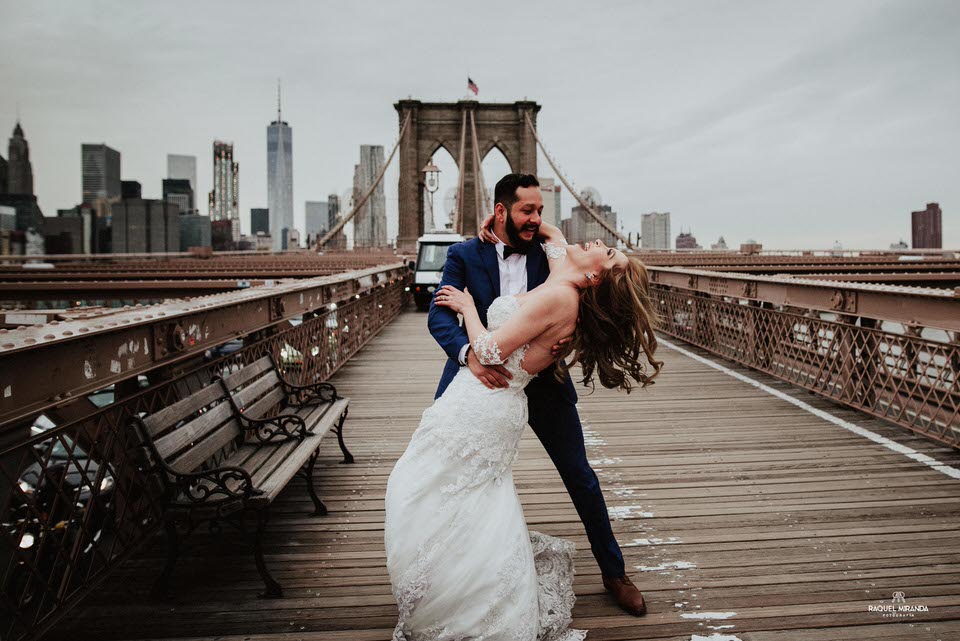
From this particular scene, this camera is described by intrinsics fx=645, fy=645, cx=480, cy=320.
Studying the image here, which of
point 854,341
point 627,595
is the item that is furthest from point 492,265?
point 854,341

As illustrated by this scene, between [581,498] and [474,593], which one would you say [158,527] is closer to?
[474,593]

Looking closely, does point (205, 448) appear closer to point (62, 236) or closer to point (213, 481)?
point (213, 481)

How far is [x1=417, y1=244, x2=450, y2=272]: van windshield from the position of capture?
1539 centimetres

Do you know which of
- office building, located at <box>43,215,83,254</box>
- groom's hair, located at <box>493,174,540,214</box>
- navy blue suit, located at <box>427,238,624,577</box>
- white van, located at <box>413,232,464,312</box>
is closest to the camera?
groom's hair, located at <box>493,174,540,214</box>

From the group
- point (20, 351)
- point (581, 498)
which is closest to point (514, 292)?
point (581, 498)

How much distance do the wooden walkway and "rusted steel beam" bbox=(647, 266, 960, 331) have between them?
903 millimetres

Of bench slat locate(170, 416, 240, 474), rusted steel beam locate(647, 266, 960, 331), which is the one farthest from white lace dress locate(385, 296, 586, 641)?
rusted steel beam locate(647, 266, 960, 331)

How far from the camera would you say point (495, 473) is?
2.42 meters

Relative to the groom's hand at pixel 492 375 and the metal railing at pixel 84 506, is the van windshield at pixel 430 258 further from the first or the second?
the groom's hand at pixel 492 375

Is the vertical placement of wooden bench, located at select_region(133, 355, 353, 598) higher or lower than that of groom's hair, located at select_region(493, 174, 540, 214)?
lower

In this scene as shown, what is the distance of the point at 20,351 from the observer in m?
2.14

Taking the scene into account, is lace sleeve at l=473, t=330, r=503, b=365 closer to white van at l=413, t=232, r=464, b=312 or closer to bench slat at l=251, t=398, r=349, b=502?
bench slat at l=251, t=398, r=349, b=502

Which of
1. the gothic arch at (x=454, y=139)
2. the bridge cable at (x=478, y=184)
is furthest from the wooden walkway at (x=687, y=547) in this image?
the gothic arch at (x=454, y=139)

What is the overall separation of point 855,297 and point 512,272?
12.9 feet
